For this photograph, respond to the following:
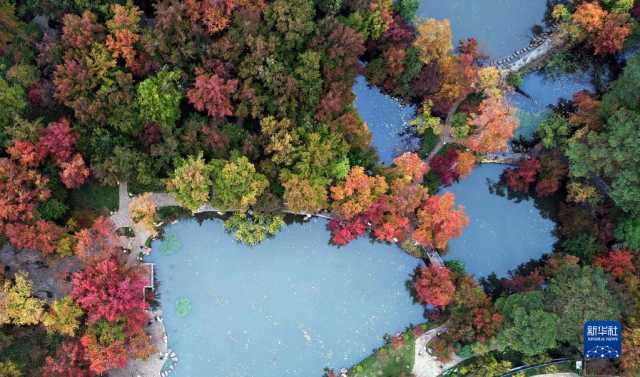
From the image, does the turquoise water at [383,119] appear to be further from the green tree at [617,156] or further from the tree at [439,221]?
the green tree at [617,156]

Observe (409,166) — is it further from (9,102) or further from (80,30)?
(9,102)

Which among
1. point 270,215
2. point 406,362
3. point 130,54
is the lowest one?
point 406,362

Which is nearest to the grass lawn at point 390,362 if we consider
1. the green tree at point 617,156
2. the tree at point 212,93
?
the green tree at point 617,156

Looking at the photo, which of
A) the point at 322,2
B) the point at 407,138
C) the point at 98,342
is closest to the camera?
the point at 98,342

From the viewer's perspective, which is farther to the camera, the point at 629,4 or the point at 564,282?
the point at 629,4

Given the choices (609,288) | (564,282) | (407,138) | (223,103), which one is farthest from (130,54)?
(609,288)

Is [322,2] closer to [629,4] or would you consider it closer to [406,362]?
[629,4]

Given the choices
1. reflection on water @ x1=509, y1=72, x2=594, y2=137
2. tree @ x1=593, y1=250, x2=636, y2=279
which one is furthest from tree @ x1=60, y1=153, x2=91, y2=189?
tree @ x1=593, y1=250, x2=636, y2=279
